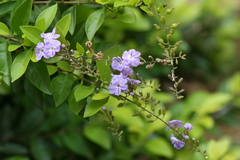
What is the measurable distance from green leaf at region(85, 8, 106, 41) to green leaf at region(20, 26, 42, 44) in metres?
0.15

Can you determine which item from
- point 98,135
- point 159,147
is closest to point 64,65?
point 98,135

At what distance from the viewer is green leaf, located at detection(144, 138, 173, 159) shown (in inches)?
74.8

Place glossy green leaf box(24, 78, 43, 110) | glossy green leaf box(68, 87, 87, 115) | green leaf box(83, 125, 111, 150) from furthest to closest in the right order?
green leaf box(83, 125, 111, 150) → glossy green leaf box(24, 78, 43, 110) → glossy green leaf box(68, 87, 87, 115)

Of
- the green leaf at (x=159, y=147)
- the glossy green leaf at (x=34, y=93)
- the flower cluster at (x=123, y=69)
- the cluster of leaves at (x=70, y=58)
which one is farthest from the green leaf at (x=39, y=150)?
the flower cluster at (x=123, y=69)

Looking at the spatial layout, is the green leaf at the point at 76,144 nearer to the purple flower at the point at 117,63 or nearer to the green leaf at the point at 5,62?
the green leaf at the point at 5,62

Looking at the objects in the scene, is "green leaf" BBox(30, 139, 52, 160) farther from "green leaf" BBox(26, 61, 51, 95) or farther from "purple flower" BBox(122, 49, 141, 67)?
"purple flower" BBox(122, 49, 141, 67)

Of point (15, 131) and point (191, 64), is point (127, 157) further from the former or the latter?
point (191, 64)

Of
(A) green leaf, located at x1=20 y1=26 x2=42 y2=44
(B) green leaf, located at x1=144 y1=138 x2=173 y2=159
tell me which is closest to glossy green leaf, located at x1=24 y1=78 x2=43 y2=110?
(A) green leaf, located at x1=20 y1=26 x2=42 y2=44

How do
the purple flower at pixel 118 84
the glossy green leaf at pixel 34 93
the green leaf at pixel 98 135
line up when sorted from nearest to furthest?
the purple flower at pixel 118 84
the glossy green leaf at pixel 34 93
the green leaf at pixel 98 135

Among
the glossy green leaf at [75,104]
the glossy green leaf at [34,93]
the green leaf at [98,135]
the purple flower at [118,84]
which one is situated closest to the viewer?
the purple flower at [118,84]

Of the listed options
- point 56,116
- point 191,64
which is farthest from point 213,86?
point 56,116

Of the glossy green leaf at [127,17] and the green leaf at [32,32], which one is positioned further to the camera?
the glossy green leaf at [127,17]

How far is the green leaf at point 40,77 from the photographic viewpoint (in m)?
1.12

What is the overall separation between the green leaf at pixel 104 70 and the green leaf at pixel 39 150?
0.90 m
